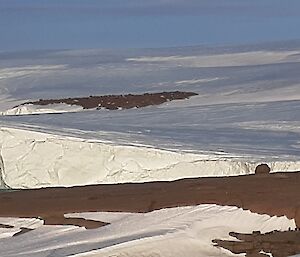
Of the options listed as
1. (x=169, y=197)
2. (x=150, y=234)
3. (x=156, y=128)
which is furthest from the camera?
(x=156, y=128)

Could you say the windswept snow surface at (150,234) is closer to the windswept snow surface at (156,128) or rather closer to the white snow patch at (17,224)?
the white snow patch at (17,224)

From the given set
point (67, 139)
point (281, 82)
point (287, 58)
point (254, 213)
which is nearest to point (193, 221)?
point (254, 213)

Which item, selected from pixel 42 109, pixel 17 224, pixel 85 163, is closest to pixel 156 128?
pixel 85 163

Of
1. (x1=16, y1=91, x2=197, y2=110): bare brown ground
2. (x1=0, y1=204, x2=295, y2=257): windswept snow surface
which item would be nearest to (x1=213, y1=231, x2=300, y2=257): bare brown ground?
(x1=0, y1=204, x2=295, y2=257): windswept snow surface

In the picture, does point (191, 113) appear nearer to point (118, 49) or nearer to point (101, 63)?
point (101, 63)

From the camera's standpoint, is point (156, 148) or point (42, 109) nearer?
point (156, 148)

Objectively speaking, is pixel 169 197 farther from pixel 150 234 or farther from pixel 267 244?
pixel 267 244

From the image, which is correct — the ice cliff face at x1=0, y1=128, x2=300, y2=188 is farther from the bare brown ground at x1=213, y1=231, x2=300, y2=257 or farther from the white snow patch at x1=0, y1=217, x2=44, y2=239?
the bare brown ground at x1=213, y1=231, x2=300, y2=257

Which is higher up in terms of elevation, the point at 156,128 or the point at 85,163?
the point at 156,128
